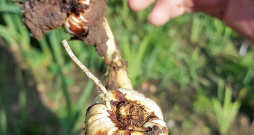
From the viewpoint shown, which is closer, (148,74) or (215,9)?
(215,9)

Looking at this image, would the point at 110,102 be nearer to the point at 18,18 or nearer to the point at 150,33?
the point at 150,33

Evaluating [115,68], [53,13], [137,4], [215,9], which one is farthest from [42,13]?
[215,9]

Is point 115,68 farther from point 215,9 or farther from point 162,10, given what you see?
point 215,9

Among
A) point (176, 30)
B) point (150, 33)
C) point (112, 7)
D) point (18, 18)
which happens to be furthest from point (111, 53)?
point (176, 30)

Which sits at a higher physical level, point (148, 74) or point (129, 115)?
point (148, 74)

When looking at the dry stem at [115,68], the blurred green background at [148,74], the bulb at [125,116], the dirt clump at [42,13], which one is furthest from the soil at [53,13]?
the blurred green background at [148,74]

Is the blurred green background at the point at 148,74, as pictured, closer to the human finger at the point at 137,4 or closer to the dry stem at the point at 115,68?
the human finger at the point at 137,4

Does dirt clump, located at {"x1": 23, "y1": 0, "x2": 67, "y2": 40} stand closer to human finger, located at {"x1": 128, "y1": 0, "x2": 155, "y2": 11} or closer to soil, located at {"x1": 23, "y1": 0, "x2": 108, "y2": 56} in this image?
soil, located at {"x1": 23, "y1": 0, "x2": 108, "y2": 56}
